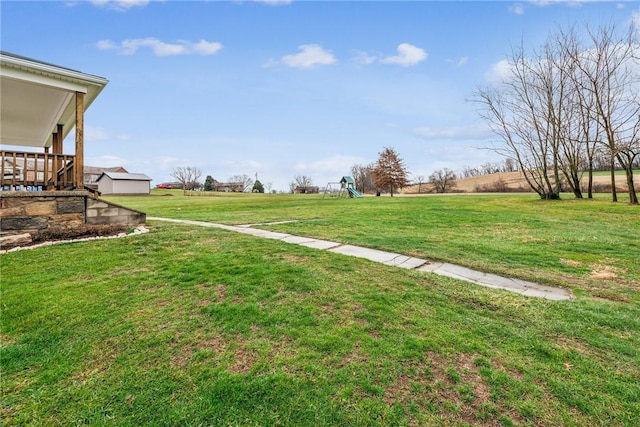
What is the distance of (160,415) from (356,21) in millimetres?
13317

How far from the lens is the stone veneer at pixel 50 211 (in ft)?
19.3

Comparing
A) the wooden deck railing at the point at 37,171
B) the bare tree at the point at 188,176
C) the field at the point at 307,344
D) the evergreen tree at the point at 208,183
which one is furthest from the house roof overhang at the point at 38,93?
the bare tree at the point at 188,176

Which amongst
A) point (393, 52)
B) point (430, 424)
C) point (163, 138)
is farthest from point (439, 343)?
point (163, 138)

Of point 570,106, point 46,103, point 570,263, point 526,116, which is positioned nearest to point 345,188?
point 526,116

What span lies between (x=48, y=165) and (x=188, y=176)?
2239 inches

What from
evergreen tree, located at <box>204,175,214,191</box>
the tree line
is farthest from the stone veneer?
evergreen tree, located at <box>204,175,214,191</box>

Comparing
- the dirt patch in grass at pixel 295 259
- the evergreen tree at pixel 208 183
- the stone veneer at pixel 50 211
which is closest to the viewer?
the dirt patch in grass at pixel 295 259

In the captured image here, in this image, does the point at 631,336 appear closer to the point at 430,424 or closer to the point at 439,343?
the point at 439,343

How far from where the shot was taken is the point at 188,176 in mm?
59594

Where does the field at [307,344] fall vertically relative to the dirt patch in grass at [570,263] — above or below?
below

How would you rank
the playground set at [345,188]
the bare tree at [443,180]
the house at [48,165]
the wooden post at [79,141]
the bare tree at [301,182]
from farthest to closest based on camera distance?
the bare tree at [301,182] → the bare tree at [443,180] → the playground set at [345,188] → the wooden post at [79,141] → the house at [48,165]

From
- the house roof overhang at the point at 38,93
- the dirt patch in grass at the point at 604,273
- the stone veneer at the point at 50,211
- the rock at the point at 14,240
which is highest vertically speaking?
the house roof overhang at the point at 38,93

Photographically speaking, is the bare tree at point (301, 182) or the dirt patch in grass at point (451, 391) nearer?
the dirt patch in grass at point (451, 391)

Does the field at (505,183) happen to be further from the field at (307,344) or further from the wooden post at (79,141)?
the wooden post at (79,141)
